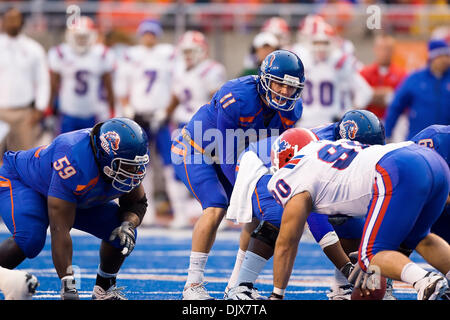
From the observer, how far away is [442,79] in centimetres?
898

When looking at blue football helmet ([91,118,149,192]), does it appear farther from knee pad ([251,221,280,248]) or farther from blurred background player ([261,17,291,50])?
blurred background player ([261,17,291,50])

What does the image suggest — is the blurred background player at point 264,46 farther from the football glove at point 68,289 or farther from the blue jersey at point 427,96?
the football glove at point 68,289

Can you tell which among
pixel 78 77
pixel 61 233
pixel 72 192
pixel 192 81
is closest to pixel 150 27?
pixel 192 81

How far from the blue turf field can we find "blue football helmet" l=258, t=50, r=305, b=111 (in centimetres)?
125

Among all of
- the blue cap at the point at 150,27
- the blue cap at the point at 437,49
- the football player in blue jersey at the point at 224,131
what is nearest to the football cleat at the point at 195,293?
the football player in blue jersey at the point at 224,131

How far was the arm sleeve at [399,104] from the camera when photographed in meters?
8.98

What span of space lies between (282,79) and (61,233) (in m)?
1.68

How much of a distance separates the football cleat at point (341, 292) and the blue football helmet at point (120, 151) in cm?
143

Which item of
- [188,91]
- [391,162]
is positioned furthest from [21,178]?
[188,91]

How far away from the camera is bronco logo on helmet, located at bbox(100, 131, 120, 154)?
183 inches

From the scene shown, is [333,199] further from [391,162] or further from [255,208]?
[255,208]

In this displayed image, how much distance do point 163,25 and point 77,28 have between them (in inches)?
74.7

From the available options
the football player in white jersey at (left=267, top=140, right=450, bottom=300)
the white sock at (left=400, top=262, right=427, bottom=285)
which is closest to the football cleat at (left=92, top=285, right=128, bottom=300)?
the football player in white jersey at (left=267, top=140, right=450, bottom=300)

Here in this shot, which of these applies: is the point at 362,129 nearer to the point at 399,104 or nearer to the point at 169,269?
the point at 169,269
